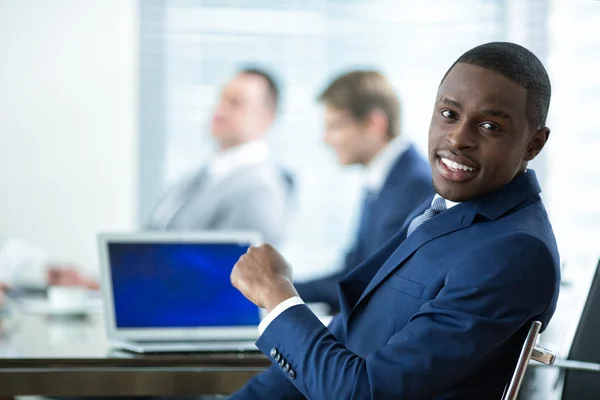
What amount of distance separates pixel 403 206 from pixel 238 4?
2222 mm

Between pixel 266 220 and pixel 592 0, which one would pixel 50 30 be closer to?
pixel 266 220

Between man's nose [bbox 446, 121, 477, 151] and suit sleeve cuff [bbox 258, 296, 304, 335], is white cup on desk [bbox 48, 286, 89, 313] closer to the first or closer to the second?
suit sleeve cuff [bbox 258, 296, 304, 335]

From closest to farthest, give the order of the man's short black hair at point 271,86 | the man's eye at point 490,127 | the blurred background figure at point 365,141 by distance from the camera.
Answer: the man's eye at point 490,127 → the blurred background figure at point 365,141 → the man's short black hair at point 271,86

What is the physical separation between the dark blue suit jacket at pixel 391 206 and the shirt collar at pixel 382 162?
0.29 ft

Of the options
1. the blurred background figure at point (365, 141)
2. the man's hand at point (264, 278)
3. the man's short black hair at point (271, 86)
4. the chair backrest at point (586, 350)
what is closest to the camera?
the man's hand at point (264, 278)

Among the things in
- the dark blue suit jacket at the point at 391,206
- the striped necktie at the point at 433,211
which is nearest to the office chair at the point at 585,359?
the striped necktie at the point at 433,211

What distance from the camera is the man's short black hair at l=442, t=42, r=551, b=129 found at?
4.74ft

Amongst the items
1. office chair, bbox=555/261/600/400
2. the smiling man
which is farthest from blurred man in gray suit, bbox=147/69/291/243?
the smiling man

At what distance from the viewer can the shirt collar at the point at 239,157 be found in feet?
14.1

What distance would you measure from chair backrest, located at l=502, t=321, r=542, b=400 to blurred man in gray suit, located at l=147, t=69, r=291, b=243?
2.49 meters

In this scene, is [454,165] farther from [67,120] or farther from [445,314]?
[67,120]

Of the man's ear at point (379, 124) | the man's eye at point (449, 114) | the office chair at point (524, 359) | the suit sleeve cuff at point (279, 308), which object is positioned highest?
the man's ear at point (379, 124)

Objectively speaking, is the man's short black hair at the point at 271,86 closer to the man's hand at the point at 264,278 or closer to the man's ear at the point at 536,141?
the man's hand at the point at 264,278

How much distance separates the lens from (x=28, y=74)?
4.88m
